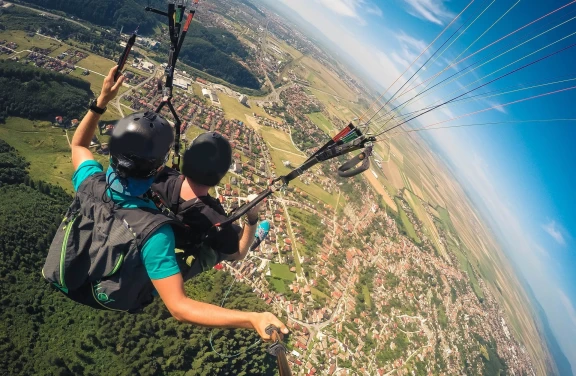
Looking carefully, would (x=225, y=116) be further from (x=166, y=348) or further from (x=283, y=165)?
(x=166, y=348)

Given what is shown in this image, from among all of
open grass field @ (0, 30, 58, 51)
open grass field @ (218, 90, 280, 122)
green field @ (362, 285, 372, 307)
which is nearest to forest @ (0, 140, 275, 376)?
green field @ (362, 285, 372, 307)

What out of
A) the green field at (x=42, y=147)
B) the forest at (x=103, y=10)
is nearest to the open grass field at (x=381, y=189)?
the green field at (x=42, y=147)

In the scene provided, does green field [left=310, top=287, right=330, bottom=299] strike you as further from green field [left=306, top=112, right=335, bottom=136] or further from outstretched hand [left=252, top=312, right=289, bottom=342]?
green field [left=306, top=112, right=335, bottom=136]

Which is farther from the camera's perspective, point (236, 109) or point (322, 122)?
point (322, 122)

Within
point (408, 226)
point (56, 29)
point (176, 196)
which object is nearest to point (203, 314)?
point (176, 196)

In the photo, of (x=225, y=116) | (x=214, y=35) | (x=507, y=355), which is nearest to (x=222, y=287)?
(x=225, y=116)

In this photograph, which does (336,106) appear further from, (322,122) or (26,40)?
(26,40)

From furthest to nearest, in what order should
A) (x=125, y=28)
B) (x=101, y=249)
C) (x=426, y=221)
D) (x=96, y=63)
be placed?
1. (x=426, y=221)
2. (x=125, y=28)
3. (x=96, y=63)
4. (x=101, y=249)
